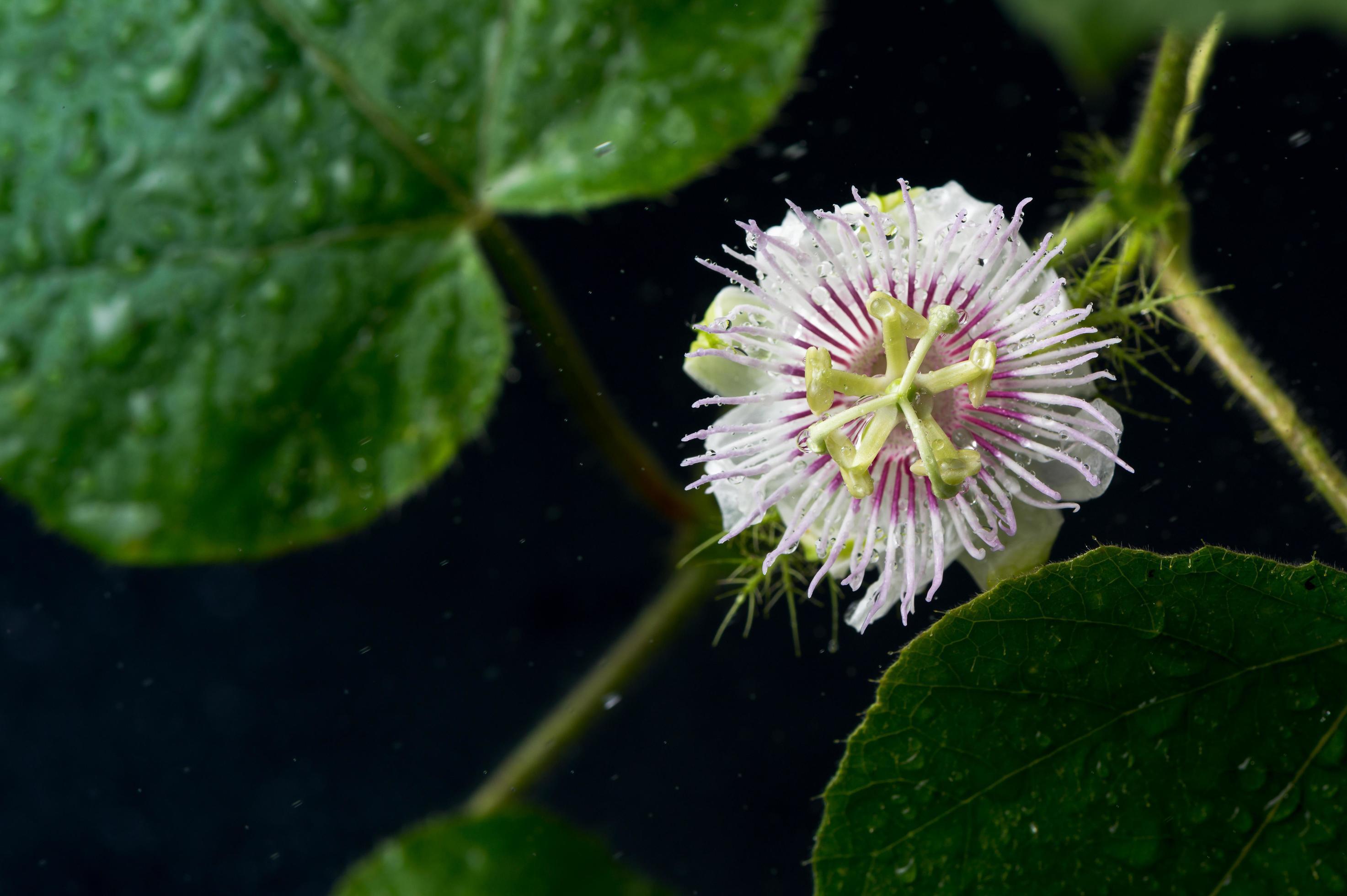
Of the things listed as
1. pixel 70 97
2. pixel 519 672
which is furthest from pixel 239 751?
pixel 70 97

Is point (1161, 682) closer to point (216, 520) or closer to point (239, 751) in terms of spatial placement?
point (216, 520)

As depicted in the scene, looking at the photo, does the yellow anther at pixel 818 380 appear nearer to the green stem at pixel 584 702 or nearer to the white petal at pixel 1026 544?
the white petal at pixel 1026 544

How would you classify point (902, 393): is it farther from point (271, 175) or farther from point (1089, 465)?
point (271, 175)

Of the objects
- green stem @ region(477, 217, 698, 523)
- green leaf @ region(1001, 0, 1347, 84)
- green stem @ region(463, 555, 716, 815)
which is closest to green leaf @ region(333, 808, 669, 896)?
green stem @ region(463, 555, 716, 815)

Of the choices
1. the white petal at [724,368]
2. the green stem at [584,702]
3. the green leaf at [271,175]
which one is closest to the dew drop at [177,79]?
the green leaf at [271,175]

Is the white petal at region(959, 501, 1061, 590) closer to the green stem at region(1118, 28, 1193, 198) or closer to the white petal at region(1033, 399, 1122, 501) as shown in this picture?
the white petal at region(1033, 399, 1122, 501)

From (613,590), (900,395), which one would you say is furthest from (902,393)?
(613,590)

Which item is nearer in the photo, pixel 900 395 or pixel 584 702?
pixel 900 395

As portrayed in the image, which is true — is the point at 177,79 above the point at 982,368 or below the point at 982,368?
above
